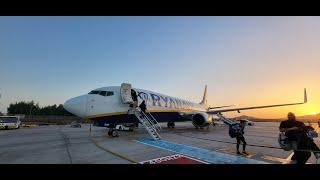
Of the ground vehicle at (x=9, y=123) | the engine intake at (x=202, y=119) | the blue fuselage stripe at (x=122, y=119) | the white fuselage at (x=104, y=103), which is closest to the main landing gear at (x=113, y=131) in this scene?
the blue fuselage stripe at (x=122, y=119)

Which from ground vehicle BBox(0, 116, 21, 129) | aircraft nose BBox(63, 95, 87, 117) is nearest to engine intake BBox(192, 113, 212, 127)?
aircraft nose BBox(63, 95, 87, 117)

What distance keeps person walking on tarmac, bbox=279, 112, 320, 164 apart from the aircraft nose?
11928 mm

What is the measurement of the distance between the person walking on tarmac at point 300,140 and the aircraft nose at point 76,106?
11.9 metres

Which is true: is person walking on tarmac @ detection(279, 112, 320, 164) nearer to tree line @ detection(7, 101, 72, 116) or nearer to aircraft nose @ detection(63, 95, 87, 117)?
aircraft nose @ detection(63, 95, 87, 117)

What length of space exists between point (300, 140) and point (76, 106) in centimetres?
1262

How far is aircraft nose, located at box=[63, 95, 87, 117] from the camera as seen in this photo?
1633 centimetres

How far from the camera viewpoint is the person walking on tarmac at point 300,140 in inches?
318

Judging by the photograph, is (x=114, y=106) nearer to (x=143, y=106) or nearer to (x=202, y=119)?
(x=143, y=106)

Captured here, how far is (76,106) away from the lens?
1631cm

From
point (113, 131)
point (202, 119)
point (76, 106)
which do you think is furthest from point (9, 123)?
point (202, 119)
